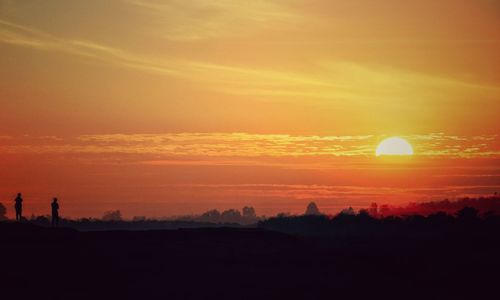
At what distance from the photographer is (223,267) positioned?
4219 cm

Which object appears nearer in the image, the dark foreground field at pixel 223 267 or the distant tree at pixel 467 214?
the dark foreground field at pixel 223 267

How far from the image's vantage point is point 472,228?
3236 inches

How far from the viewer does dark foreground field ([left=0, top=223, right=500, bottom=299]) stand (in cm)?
3378

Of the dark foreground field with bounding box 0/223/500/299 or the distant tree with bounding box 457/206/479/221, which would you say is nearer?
the dark foreground field with bounding box 0/223/500/299

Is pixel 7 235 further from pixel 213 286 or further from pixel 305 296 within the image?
pixel 305 296

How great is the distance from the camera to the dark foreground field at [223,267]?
111ft

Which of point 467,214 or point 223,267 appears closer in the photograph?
point 223,267

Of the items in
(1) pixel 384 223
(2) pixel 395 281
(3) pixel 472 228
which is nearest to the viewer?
(2) pixel 395 281

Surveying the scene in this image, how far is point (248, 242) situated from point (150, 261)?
1351cm

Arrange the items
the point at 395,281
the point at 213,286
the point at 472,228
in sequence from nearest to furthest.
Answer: the point at 213,286 < the point at 395,281 < the point at 472,228

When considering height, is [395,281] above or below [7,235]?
below

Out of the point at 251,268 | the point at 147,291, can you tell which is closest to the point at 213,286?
the point at 147,291

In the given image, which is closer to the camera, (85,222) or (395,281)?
(395,281)

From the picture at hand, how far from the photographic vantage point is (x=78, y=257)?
Result: 138 feet
